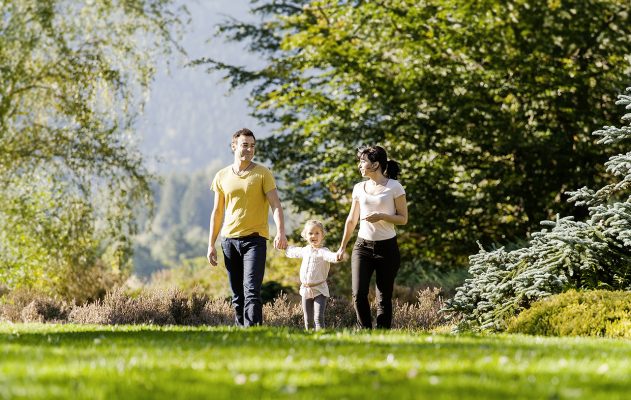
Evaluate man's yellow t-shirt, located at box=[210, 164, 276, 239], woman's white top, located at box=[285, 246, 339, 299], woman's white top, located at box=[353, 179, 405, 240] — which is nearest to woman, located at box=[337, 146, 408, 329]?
woman's white top, located at box=[353, 179, 405, 240]

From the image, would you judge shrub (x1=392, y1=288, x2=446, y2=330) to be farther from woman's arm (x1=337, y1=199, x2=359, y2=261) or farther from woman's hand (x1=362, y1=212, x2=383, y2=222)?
woman's hand (x1=362, y1=212, x2=383, y2=222)

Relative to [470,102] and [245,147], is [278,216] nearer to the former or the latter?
[245,147]

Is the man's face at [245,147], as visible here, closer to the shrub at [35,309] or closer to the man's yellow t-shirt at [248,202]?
the man's yellow t-shirt at [248,202]

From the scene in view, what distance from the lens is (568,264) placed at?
10.4 meters

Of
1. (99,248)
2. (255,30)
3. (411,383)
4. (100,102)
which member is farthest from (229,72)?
(411,383)

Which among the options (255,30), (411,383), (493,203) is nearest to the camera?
(411,383)

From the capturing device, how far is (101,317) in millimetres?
13461

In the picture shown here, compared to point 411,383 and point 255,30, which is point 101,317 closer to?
point 411,383

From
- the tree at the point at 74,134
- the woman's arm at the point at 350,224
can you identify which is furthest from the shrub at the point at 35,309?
the woman's arm at the point at 350,224

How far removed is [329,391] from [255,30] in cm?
2413

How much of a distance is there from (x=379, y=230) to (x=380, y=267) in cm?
42

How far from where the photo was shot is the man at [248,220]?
8.84 m

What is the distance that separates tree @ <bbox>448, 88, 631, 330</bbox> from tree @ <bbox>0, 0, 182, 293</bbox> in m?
10.1

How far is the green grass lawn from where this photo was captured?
427 cm
